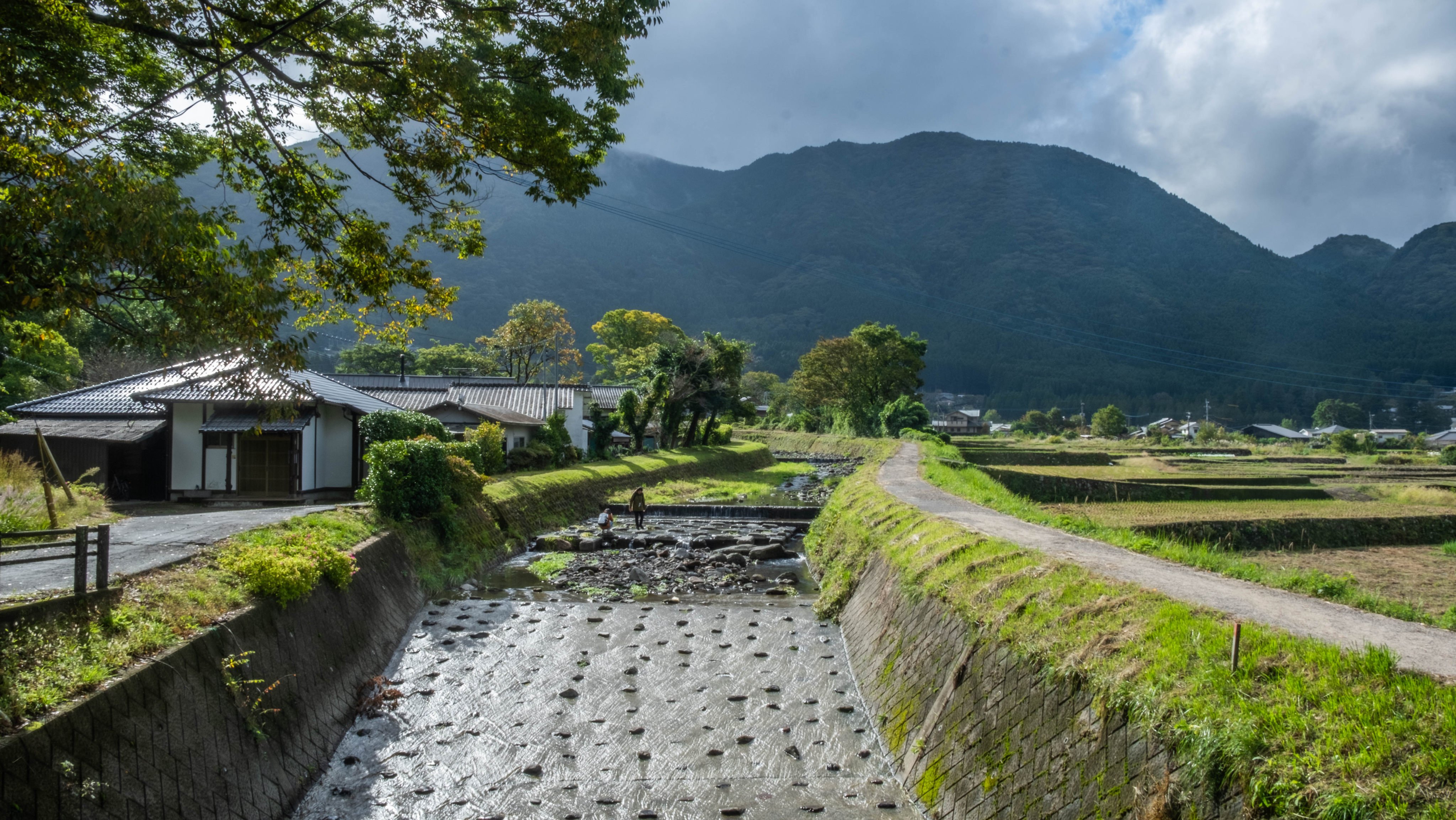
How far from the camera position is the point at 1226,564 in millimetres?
9914

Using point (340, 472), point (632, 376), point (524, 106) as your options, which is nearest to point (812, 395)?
point (632, 376)

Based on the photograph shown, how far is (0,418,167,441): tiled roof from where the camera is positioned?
21.8 meters

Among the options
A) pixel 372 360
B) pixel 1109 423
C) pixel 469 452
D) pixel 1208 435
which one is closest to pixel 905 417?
pixel 1208 435

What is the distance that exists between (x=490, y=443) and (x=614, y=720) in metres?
20.0

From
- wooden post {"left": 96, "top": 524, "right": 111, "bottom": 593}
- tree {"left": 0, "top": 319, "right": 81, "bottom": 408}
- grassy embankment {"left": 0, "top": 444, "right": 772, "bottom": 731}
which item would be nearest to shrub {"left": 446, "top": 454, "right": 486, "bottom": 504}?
grassy embankment {"left": 0, "top": 444, "right": 772, "bottom": 731}

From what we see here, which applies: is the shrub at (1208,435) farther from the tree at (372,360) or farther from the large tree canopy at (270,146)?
the tree at (372,360)

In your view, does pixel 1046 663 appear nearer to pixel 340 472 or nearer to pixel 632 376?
pixel 340 472

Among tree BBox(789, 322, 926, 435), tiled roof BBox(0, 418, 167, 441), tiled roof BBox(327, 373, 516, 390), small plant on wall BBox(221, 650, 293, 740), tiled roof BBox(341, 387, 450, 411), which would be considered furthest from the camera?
tree BBox(789, 322, 926, 435)

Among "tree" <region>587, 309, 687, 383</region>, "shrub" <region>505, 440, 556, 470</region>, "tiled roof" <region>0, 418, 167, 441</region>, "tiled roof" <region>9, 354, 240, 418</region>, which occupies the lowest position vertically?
"shrub" <region>505, 440, 556, 470</region>

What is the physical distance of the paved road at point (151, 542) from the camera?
29.4 feet

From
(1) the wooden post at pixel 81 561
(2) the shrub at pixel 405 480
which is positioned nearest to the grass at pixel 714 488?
(2) the shrub at pixel 405 480

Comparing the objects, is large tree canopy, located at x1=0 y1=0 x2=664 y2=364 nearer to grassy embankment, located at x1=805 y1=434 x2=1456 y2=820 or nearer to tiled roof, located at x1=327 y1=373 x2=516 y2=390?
grassy embankment, located at x1=805 y1=434 x2=1456 y2=820

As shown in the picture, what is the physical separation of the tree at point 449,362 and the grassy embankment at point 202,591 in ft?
206

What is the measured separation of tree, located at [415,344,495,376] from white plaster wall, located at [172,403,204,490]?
187ft
